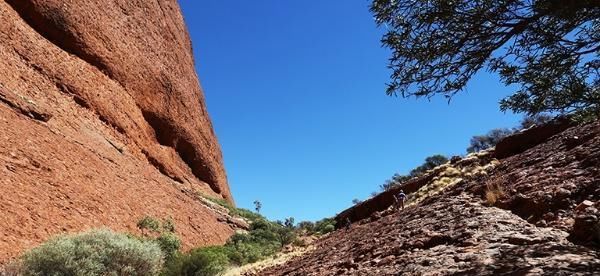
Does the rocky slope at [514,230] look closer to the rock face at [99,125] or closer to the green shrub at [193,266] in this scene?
the green shrub at [193,266]

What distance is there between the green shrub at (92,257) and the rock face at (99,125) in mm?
2126

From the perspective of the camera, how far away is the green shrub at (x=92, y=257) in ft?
39.8

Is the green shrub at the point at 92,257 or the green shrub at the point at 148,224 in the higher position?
the green shrub at the point at 148,224

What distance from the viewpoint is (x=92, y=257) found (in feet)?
41.8

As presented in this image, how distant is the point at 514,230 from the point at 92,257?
10047mm

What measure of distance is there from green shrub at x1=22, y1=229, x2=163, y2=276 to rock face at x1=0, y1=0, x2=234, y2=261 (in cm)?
213

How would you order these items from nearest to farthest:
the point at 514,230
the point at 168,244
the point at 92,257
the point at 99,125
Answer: the point at 514,230 → the point at 92,257 → the point at 168,244 → the point at 99,125

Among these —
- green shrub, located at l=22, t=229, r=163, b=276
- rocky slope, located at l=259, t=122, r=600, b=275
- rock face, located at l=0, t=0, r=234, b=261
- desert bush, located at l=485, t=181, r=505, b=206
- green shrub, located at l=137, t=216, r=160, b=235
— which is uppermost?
rock face, located at l=0, t=0, r=234, b=261

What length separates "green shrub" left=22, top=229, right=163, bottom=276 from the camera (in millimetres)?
12133

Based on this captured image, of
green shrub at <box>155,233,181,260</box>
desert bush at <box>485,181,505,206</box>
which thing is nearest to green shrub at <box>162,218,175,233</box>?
green shrub at <box>155,233,181,260</box>

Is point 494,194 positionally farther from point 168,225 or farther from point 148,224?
point 168,225

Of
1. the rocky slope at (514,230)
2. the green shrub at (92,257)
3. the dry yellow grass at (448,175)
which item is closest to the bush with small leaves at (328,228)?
the dry yellow grass at (448,175)

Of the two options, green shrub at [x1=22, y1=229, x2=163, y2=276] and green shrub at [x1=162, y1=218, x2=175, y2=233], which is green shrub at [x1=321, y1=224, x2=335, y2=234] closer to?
green shrub at [x1=162, y1=218, x2=175, y2=233]

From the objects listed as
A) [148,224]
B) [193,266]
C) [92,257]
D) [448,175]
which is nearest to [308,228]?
[448,175]
